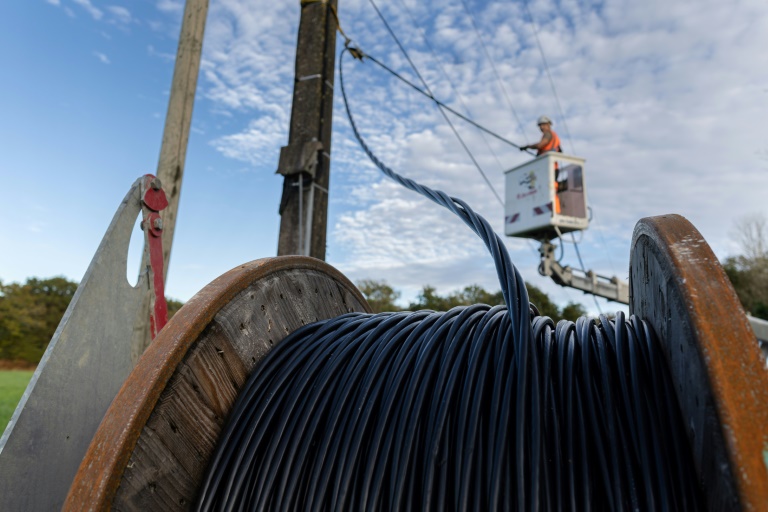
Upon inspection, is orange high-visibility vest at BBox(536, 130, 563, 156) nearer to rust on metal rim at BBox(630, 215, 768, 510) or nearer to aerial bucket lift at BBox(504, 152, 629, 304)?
aerial bucket lift at BBox(504, 152, 629, 304)

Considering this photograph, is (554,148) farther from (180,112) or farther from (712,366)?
(712,366)

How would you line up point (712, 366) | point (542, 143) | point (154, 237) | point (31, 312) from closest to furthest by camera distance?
point (712, 366) < point (154, 237) < point (542, 143) < point (31, 312)

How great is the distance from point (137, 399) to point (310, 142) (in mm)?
3992

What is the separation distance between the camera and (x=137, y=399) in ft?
3.84

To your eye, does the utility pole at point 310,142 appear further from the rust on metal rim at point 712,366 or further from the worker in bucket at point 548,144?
the worker in bucket at point 548,144

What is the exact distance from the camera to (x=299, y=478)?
4.29 feet

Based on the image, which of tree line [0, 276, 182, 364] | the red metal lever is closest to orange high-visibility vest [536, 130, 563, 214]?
the red metal lever

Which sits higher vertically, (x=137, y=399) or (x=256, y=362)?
(x=256, y=362)

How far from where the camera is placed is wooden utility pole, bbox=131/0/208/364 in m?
4.10

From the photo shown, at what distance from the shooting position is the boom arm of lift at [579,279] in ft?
44.5

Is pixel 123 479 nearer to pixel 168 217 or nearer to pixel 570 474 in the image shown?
pixel 570 474

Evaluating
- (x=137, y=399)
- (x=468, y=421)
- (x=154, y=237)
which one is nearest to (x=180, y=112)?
(x=154, y=237)

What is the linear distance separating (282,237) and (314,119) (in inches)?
41.5

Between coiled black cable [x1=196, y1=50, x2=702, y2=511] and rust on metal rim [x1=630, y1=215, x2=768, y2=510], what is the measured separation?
100 mm
